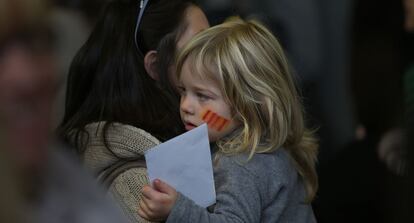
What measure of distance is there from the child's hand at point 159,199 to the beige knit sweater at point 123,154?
0.14 metres

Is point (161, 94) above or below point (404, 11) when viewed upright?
above

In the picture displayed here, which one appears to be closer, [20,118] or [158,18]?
[20,118]

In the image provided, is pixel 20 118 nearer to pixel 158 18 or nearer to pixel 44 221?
pixel 44 221

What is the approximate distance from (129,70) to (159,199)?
57 cm

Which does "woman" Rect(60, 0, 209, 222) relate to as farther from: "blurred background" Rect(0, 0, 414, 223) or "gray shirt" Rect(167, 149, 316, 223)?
"gray shirt" Rect(167, 149, 316, 223)

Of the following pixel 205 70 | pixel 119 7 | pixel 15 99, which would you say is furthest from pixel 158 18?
pixel 15 99

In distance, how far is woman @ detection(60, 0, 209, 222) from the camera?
276 centimetres

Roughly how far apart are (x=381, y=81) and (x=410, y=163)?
2291 mm

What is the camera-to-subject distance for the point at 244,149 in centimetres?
264

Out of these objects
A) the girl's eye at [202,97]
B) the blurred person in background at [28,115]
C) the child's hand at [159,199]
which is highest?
the blurred person in background at [28,115]

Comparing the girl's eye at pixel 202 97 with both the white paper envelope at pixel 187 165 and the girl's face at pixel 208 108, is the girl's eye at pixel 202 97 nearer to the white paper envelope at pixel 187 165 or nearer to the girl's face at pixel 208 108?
the girl's face at pixel 208 108

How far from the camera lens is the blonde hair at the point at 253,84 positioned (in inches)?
105

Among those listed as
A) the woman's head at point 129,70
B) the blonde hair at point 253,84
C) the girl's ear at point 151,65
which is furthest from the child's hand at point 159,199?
the girl's ear at point 151,65

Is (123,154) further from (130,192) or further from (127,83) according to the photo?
(127,83)
